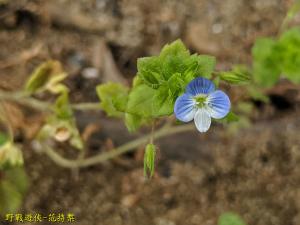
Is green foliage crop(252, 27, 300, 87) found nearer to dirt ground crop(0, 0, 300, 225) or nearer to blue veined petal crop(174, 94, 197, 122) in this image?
dirt ground crop(0, 0, 300, 225)

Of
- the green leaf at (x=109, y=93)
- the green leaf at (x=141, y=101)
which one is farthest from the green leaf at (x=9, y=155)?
the green leaf at (x=141, y=101)

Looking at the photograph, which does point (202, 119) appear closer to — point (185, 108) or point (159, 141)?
point (185, 108)

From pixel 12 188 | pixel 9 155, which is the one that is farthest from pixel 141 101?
pixel 12 188

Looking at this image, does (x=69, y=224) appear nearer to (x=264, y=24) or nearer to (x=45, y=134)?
(x=45, y=134)

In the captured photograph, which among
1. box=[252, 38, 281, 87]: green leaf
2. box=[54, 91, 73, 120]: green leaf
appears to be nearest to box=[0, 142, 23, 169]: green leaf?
box=[54, 91, 73, 120]: green leaf

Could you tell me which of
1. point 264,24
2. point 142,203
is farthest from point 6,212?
point 264,24

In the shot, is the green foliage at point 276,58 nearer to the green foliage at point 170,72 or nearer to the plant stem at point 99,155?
the plant stem at point 99,155
